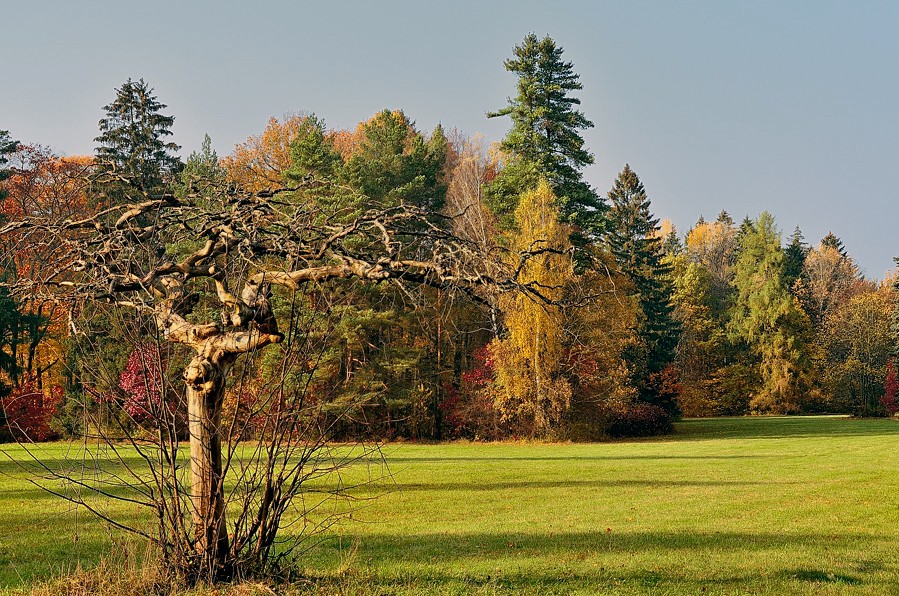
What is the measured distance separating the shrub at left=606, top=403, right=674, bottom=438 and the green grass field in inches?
527

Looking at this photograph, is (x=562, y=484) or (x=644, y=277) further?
(x=644, y=277)

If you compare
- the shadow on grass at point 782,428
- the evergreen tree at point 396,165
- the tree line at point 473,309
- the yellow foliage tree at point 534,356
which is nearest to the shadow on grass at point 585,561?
the tree line at point 473,309

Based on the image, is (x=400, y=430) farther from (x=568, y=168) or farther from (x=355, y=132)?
(x=355, y=132)

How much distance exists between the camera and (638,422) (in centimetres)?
3572

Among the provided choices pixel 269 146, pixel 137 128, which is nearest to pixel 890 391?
pixel 269 146

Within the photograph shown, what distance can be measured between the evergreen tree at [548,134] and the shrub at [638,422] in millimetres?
7923

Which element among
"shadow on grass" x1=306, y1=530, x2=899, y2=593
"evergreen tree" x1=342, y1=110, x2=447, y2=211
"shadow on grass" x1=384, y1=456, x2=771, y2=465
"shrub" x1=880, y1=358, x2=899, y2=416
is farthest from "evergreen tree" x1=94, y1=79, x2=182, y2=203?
"shrub" x1=880, y1=358, x2=899, y2=416

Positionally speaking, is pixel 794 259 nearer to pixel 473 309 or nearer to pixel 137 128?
pixel 473 309

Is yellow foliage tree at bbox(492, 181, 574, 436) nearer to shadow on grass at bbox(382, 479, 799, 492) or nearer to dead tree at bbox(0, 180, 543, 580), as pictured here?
shadow on grass at bbox(382, 479, 799, 492)

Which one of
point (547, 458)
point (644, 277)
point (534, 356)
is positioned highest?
point (644, 277)

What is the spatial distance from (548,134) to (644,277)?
1092 cm

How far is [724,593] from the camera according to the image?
7023 millimetres

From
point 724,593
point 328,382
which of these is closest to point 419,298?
point 724,593

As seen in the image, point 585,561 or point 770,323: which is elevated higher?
point 770,323
